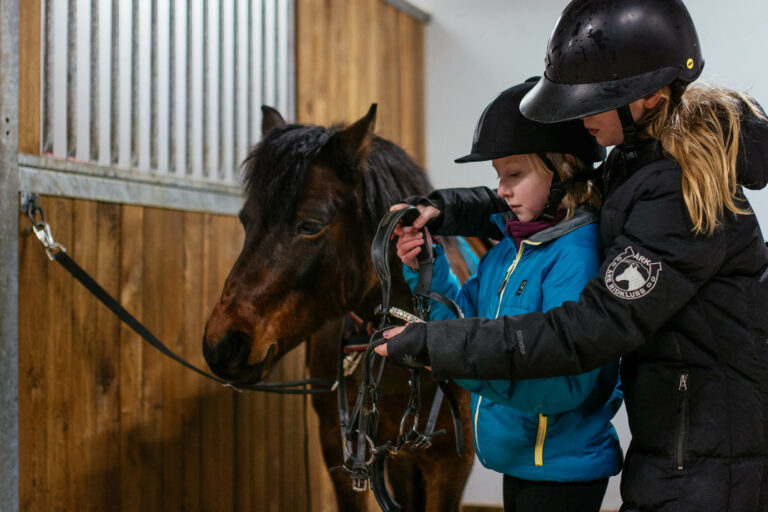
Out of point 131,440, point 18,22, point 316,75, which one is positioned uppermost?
point 316,75

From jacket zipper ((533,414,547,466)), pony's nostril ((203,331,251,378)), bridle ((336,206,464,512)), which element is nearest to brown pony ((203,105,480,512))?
pony's nostril ((203,331,251,378))

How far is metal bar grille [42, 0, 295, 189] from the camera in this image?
2.09 meters

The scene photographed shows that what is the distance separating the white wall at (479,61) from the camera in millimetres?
2893

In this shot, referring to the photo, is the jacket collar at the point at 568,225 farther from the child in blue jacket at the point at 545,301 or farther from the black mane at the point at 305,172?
the black mane at the point at 305,172

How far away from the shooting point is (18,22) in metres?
1.89

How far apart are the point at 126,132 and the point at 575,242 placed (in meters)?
1.69

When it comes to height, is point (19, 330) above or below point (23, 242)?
below

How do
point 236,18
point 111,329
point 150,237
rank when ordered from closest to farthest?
1. point 111,329
2. point 150,237
3. point 236,18

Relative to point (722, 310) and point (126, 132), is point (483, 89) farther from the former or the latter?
point (722, 310)

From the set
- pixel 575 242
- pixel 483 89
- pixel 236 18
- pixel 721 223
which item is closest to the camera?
pixel 721 223

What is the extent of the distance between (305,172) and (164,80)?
1.06 m

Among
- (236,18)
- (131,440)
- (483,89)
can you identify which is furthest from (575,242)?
(483,89)

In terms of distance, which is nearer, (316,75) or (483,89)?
(316,75)

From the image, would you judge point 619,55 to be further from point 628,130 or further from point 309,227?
point 309,227
